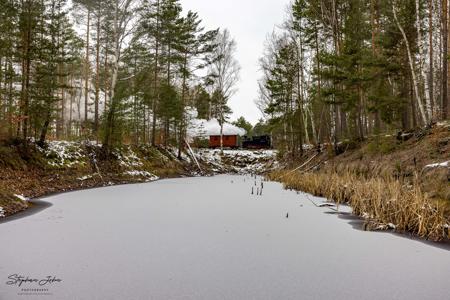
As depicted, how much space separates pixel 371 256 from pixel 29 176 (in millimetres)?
9864

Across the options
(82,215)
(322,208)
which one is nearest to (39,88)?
(82,215)

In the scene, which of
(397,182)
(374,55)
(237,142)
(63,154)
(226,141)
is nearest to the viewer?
(397,182)

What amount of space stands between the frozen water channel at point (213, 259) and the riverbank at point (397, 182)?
51cm

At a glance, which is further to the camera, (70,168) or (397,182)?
(70,168)

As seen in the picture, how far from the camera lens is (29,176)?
9.32 m

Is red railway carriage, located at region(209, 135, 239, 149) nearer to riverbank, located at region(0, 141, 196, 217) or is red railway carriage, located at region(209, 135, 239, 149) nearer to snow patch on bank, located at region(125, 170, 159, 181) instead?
riverbank, located at region(0, 141, 196, 217)

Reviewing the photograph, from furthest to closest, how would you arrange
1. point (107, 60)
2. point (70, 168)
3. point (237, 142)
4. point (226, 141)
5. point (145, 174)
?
1. point (237, 142)
2. point (226, 141)
3. point (107, 60)
4. point (145, 174)
5. point (70, 168)

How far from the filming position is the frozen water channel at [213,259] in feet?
7.42

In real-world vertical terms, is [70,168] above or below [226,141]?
below

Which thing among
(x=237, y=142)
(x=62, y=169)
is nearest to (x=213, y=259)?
(x=62, y=169)
